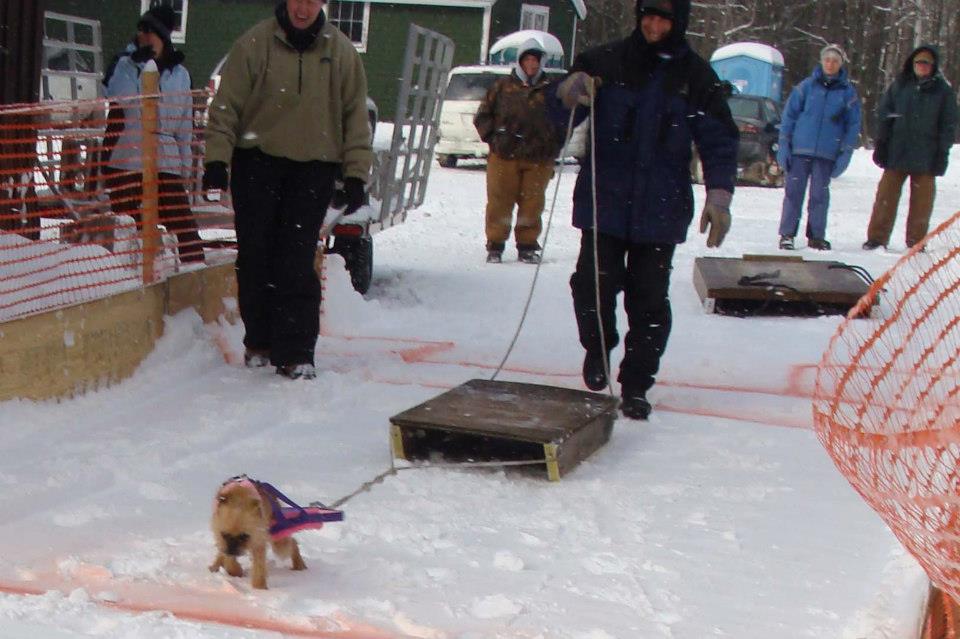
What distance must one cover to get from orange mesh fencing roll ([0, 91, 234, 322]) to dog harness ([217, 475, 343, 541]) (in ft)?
6.69

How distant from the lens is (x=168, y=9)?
754 centimetres

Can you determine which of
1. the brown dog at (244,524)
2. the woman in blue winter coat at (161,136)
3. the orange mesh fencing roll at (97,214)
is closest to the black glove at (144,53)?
the woman in blue winter coat at (161,136)

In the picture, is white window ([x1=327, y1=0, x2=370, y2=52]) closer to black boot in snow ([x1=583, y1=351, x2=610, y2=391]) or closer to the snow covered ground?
the snow covered ground

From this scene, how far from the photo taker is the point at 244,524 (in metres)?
3.13

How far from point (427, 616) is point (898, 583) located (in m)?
1.29

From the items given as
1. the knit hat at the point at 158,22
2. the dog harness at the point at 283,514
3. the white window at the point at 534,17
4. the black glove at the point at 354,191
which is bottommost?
the dog harness at the point at 283,514

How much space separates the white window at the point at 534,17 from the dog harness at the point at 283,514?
29262 mm

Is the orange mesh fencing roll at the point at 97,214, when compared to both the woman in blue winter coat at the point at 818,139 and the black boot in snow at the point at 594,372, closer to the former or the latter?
the black boot in snow at the point at 594,372

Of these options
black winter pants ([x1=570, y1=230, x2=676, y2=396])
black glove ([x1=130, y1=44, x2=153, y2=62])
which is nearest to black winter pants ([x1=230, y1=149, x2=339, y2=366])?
black winter pants ([x1=570, y1=230, x2=676, y2=396])

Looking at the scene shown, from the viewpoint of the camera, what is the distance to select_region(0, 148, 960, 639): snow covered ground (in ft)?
10.1

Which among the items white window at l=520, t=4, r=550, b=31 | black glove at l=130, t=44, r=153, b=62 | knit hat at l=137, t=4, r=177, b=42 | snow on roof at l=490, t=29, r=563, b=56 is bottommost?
black glove at l=130, t=44, r=153, b=62

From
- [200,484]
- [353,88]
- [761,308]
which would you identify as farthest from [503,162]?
[200,484]

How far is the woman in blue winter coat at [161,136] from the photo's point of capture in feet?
19.9

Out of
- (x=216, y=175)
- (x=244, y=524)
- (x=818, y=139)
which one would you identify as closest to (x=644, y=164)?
(x=216, y=175)
